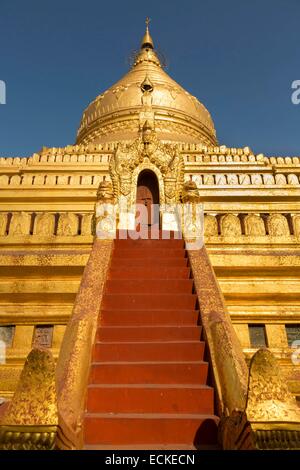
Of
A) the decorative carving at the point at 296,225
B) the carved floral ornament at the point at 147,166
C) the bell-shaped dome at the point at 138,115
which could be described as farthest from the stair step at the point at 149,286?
the bell-shaped dome at the point at 138,115

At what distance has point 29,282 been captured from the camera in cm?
804

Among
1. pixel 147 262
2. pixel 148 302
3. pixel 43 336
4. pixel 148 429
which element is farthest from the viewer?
pixel 43 336

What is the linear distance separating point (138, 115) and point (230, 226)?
1615cm

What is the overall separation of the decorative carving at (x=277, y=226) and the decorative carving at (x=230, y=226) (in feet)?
2.31

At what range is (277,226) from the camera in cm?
903

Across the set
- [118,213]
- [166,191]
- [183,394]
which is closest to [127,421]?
[183,394]

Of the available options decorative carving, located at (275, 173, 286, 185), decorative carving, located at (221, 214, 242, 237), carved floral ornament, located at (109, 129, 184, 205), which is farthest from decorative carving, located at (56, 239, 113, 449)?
decorative carving, located at (275, 173, 286, 185)

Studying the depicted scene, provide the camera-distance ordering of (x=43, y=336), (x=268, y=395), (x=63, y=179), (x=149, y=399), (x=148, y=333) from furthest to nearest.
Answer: (x=63, y=179)
(x=43, y=336)
(x=148, y=333)
(x=149, y=399)
(x=268, y=395)

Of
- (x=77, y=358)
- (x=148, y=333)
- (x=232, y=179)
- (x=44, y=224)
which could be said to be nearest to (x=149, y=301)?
(x=148, y=333)

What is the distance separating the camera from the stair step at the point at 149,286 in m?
6.37

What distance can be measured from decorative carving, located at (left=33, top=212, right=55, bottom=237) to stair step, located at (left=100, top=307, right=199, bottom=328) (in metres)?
3.92

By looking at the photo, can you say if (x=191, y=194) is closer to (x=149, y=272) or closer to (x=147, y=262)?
(x=147, y=262)

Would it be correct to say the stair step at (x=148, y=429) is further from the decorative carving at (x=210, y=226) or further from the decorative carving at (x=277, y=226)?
the decorative carving at (x=277, y=226)
